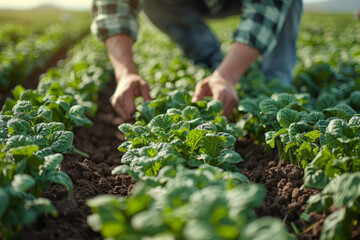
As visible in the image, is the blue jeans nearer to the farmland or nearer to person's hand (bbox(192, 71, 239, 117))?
the farmland

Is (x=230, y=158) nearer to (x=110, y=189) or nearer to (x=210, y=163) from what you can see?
(x=210, y=163)

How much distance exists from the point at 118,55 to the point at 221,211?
2427 mm

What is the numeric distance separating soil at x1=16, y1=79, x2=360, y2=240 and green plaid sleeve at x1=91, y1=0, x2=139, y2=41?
3.41 feet

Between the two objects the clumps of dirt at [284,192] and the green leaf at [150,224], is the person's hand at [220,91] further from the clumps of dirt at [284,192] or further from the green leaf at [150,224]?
the green leaf at [150,224]

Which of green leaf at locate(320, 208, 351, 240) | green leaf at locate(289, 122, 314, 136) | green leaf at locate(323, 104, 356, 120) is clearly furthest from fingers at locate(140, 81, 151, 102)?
green leaf at locate(320, 208, 351, 240)

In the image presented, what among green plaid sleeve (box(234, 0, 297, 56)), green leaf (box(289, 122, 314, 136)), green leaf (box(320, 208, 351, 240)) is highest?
green plaid sleeve (box(234, 0, 297, 56))

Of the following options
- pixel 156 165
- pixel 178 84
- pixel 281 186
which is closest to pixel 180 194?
pixel 156 165

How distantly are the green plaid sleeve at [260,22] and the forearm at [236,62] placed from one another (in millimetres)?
55

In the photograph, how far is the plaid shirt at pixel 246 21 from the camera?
3164 millimetres

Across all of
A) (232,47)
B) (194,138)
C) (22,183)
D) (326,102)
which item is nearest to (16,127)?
(22,183)

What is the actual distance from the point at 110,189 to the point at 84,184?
0.57 feet

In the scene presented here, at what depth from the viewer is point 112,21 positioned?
3.26 m

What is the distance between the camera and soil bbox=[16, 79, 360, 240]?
166 centimetres

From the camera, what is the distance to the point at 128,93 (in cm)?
288
